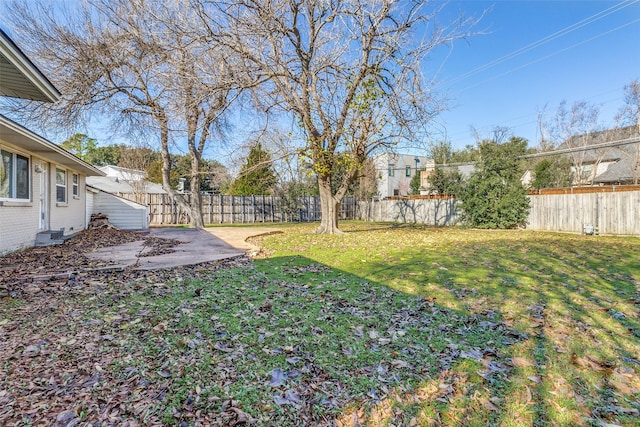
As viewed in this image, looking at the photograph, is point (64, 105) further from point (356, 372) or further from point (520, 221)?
point (520, 221)

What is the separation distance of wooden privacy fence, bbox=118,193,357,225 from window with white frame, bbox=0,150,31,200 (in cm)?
1149

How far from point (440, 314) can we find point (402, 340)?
834 millimetres

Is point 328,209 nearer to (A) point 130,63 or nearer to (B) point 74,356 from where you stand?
(A) point 130,63

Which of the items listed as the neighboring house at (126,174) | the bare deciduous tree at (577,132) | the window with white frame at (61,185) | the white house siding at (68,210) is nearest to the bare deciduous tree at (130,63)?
the window with white frame at (61,185)

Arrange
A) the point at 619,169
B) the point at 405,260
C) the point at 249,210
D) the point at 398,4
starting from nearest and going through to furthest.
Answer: the point at 405,260
the point at 398,4
the point at 249,210
the point at 619,169

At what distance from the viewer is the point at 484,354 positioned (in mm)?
2666

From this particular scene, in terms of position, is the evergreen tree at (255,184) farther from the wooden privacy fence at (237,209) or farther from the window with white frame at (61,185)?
the window with white frame at (61,185)

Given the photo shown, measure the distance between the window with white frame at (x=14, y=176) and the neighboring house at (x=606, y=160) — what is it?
92.0ft

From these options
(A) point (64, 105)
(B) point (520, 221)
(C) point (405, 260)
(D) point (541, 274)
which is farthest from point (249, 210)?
(D) point (541, 274)

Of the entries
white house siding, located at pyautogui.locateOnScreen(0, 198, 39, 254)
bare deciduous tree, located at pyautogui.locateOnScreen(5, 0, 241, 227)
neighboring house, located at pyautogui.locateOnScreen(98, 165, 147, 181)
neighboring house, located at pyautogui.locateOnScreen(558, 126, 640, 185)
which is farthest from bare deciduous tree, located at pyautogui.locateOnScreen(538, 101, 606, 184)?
white house siding, located at pyautogui.locateOnScreen(0, 198, 39, 254)

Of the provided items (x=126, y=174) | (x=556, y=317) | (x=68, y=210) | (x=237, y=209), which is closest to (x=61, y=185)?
(x=68, y=210)

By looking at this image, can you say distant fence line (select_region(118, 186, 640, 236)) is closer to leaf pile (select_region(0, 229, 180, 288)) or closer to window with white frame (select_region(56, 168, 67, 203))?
window with white frame (select_region(56, 168, 67, 203))

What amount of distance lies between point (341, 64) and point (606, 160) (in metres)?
27.4

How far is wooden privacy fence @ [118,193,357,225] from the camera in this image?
19812 millimetres
